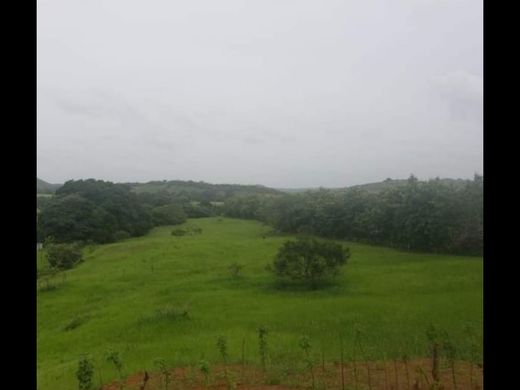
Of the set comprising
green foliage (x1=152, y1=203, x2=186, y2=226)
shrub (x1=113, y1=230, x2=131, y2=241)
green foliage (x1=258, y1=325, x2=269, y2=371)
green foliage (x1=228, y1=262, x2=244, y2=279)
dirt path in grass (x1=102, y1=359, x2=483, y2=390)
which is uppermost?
green foliage (x1=152, y1=203, x2=186, y2=226)

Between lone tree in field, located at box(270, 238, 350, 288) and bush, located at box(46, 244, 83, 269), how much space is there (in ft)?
6.32

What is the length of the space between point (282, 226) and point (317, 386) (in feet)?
5.91

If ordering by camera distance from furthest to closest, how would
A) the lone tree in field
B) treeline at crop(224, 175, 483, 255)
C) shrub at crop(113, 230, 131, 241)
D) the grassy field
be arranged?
1. the lone tree in field
2. shrub at crop(113, 230, 131, 241)
3. treeline at crop(224, 175, 483, 255)
4. the grassy field

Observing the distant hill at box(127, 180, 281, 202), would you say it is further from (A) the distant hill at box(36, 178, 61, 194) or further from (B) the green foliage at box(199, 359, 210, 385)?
(B) the green foliage at box(199, 359, 210, 385)

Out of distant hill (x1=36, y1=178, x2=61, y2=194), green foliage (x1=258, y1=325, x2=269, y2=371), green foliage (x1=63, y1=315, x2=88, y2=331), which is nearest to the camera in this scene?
distant hill (x1=36, y1=178, x2=61, y2=194)

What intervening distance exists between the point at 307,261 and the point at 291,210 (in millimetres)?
550

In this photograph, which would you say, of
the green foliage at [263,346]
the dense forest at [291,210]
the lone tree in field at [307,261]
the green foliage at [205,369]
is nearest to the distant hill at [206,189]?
the dense forest at [291,210]

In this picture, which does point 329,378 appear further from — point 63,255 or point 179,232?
point 63,255

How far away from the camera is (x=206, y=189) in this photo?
14.4 feet

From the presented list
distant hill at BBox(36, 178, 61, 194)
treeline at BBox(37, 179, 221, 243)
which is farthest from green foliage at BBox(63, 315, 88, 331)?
distant hill at BBox(36, 178, 61, 194)

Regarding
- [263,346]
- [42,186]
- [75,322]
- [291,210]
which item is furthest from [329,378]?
[75,322]

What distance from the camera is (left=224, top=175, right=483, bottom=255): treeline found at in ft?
10.7
